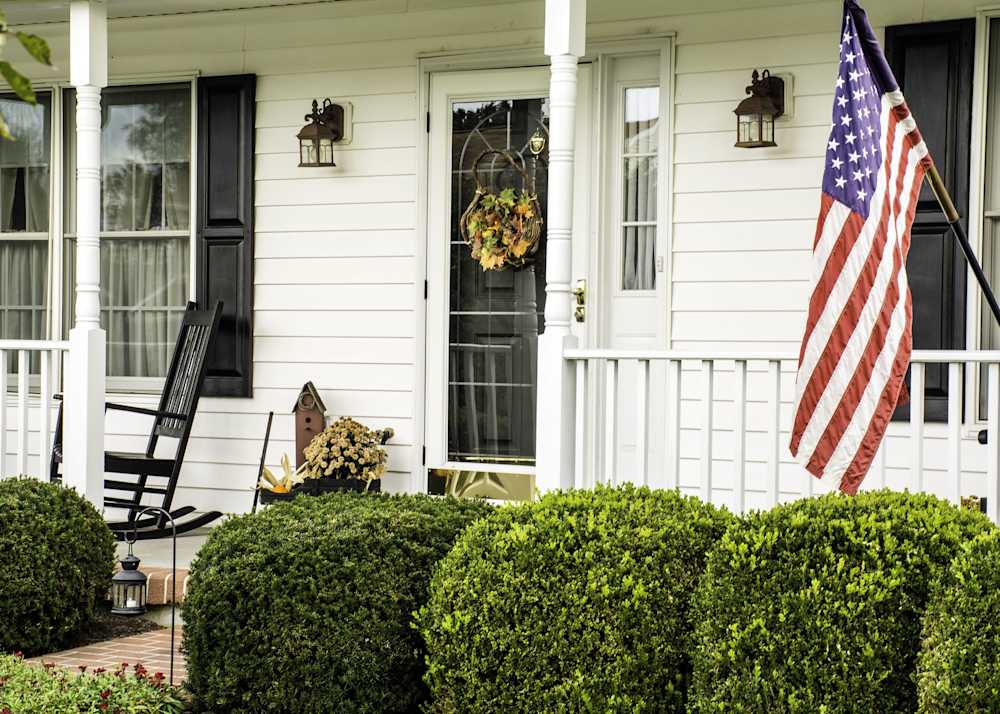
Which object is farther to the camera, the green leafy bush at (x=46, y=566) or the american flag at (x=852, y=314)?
the green leafy bush at (x=46, y=566)

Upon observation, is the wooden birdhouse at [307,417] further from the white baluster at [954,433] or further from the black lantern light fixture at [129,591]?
the white baluster at [954,433]

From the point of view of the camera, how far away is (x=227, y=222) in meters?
6.92

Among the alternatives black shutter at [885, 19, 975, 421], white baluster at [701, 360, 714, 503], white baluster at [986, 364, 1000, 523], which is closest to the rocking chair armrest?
white baluster at [701, 360, 714, 503]

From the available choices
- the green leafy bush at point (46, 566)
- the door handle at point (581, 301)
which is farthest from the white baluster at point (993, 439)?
the green leafy bush at point (46, 566)

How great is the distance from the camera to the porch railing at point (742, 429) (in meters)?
4.38

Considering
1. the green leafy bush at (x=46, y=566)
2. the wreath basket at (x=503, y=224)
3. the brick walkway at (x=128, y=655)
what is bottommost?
the brick walkway at (x=128, y=655)

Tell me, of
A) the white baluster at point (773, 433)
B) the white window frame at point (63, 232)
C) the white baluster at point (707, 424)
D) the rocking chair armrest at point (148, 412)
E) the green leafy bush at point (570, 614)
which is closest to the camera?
the green leafy bush at point (570, 614)

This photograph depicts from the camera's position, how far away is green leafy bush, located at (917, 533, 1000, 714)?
10.4ft

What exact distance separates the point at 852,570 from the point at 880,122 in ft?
4.82

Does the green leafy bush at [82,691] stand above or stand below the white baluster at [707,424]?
below

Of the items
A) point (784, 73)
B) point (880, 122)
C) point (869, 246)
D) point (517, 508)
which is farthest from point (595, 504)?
point (784, 73)

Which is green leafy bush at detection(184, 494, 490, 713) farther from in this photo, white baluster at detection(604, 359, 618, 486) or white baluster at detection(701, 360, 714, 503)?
white baluster at detection(701, 360, 714, 503)

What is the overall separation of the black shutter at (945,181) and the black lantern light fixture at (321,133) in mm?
2922

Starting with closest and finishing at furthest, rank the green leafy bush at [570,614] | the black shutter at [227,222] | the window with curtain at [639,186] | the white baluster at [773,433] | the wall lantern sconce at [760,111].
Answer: the green leafy bush at [570,614] → the white baluster at [773,433] → the wall lantern sconce at [760,111] → the window with curtain at [639,186] → the black shutter at [227,222]
